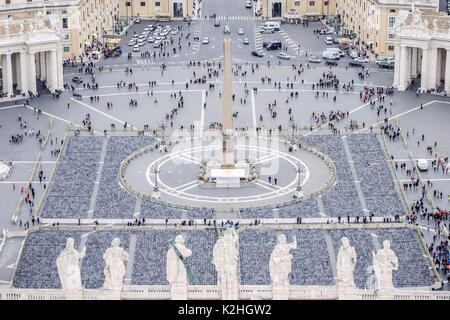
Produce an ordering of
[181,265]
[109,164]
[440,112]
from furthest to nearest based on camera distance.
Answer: [440,112] < [109,164] < [181,265]

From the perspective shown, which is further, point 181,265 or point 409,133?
point 409,133

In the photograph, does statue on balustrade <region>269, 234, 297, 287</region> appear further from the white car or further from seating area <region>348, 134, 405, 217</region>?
the white car

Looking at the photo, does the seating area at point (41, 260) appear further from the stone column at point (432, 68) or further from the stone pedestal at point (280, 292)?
the stone column at point (432, 68)

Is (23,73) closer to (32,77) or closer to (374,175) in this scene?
(32,77)
